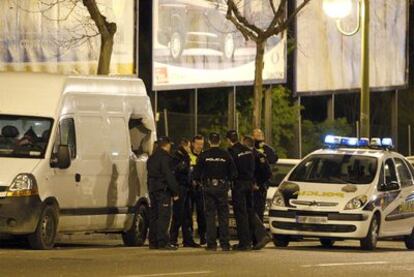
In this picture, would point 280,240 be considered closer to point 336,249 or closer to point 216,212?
point 336,249

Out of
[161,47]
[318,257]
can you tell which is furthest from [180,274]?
[161,47]

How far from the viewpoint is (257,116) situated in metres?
29.8

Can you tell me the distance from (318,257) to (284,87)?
73.1ft

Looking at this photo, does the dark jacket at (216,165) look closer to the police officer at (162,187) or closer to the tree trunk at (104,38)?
the police officer at (162,187)

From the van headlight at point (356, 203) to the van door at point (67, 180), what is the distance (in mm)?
4171

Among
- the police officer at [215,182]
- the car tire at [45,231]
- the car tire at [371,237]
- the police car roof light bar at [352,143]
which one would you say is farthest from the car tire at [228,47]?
the car tire at [45,231]

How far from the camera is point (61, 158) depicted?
19.4 m

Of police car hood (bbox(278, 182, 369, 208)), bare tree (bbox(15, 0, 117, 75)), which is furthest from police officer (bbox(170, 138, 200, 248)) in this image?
bare tree (bbox(15, 0, 117, 75))

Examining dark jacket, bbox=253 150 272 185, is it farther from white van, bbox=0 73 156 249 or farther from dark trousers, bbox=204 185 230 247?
white van, bbox=0 73 156 249

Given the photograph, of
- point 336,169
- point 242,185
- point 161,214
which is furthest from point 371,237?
point 161,214

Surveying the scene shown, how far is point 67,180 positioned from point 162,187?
57.4 inches

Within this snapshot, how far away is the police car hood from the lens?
2142 centimetres

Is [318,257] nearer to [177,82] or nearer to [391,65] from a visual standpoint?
[177,82]

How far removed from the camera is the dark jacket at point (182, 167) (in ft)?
70.4
